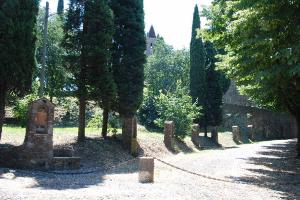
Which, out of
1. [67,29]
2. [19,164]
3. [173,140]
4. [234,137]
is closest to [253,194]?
[19,164]

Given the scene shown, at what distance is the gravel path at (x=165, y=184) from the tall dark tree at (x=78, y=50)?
4.08 metres

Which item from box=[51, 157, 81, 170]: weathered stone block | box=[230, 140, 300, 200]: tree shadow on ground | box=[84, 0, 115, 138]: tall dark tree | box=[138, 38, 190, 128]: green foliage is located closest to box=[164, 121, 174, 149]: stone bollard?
box=[230, 140, 300, 200]: tree shadow on ground

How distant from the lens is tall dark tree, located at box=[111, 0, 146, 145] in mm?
23828

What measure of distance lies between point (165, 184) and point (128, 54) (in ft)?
40.1

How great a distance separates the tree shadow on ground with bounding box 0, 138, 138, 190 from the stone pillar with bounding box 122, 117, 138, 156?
17.2 inches

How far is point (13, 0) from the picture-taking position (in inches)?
701

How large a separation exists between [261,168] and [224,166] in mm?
1655

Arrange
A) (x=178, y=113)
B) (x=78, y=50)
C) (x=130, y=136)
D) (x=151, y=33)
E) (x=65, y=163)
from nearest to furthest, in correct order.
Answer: (x=65, y=163) → (x=78, y=50) → (x=130, y=136) → (x=178, y=113) → (x=151, y=33)

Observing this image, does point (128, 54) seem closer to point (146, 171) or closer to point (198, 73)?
point (146, 171)

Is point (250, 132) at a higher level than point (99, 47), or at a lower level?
lower

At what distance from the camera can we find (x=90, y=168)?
1797 centimetres

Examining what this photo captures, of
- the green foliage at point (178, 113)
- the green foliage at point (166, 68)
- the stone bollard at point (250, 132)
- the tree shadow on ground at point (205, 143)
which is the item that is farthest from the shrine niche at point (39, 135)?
the green foliage at point (166, 68)

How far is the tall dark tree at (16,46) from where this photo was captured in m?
17.4

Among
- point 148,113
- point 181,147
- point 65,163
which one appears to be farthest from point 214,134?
point 65,163
